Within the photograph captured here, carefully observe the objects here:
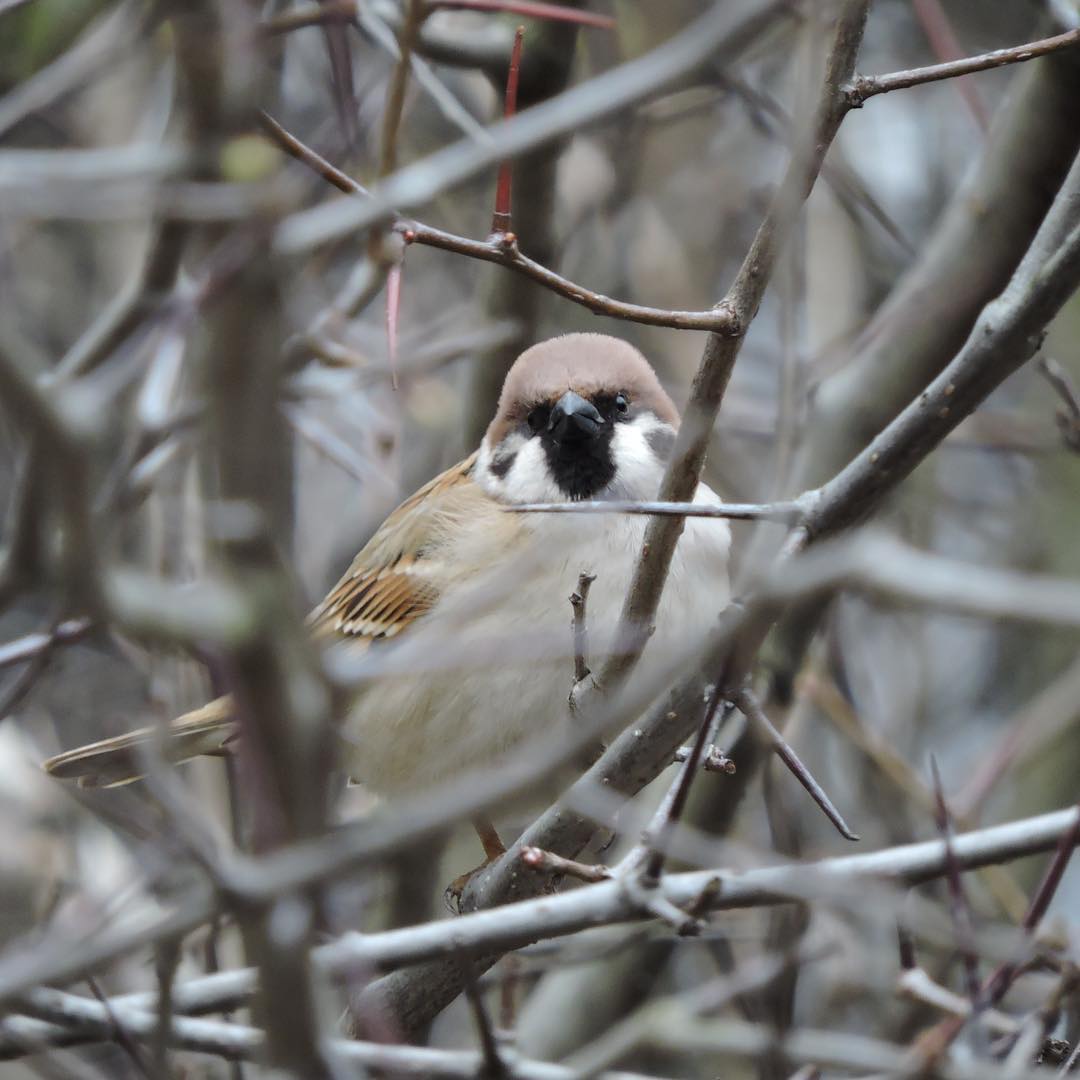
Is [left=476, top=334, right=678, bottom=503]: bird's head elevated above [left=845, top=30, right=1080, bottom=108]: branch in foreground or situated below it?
below

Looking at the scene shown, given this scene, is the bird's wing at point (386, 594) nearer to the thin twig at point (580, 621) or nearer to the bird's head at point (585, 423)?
the bird's head at point (585, 423)

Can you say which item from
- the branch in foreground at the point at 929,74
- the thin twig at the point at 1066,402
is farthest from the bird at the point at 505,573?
the branch in foreground at the point at 929,74

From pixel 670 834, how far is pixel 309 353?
102 inches

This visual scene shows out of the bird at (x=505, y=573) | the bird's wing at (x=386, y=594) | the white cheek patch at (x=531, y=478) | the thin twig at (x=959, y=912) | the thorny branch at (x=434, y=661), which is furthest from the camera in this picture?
the bird's wing at (x=386, y=594)

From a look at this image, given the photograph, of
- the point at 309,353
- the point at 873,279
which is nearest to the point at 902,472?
the point at 309,353

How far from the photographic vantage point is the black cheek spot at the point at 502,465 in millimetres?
4375

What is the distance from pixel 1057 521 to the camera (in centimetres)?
596

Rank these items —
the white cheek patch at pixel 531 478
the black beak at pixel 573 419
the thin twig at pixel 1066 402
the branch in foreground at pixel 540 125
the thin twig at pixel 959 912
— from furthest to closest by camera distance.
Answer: the white cheek patch at pixel 531 478, the black beak at pixel 573 419, the thin twig at pixel 1066 402, the branch in foreground at pixel 540 125, the thin twig at pixel 959 912

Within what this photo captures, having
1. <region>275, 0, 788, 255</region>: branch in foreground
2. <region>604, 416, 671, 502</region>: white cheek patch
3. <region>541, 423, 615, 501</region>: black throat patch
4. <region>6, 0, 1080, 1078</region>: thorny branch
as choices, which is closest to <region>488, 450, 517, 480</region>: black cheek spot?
<region>541, 423, 615, 501</region>: black throat patch

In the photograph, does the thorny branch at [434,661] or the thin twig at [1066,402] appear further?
the thin twig at [1066,402]

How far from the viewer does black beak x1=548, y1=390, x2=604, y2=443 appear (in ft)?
13.4

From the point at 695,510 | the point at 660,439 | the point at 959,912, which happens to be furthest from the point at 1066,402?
the point at 959,912

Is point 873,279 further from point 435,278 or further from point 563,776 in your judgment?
point 563,776

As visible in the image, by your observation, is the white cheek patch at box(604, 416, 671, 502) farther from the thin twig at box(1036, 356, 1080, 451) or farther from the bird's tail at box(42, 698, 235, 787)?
the bird's tail at box(42, 698, 235, 787)
